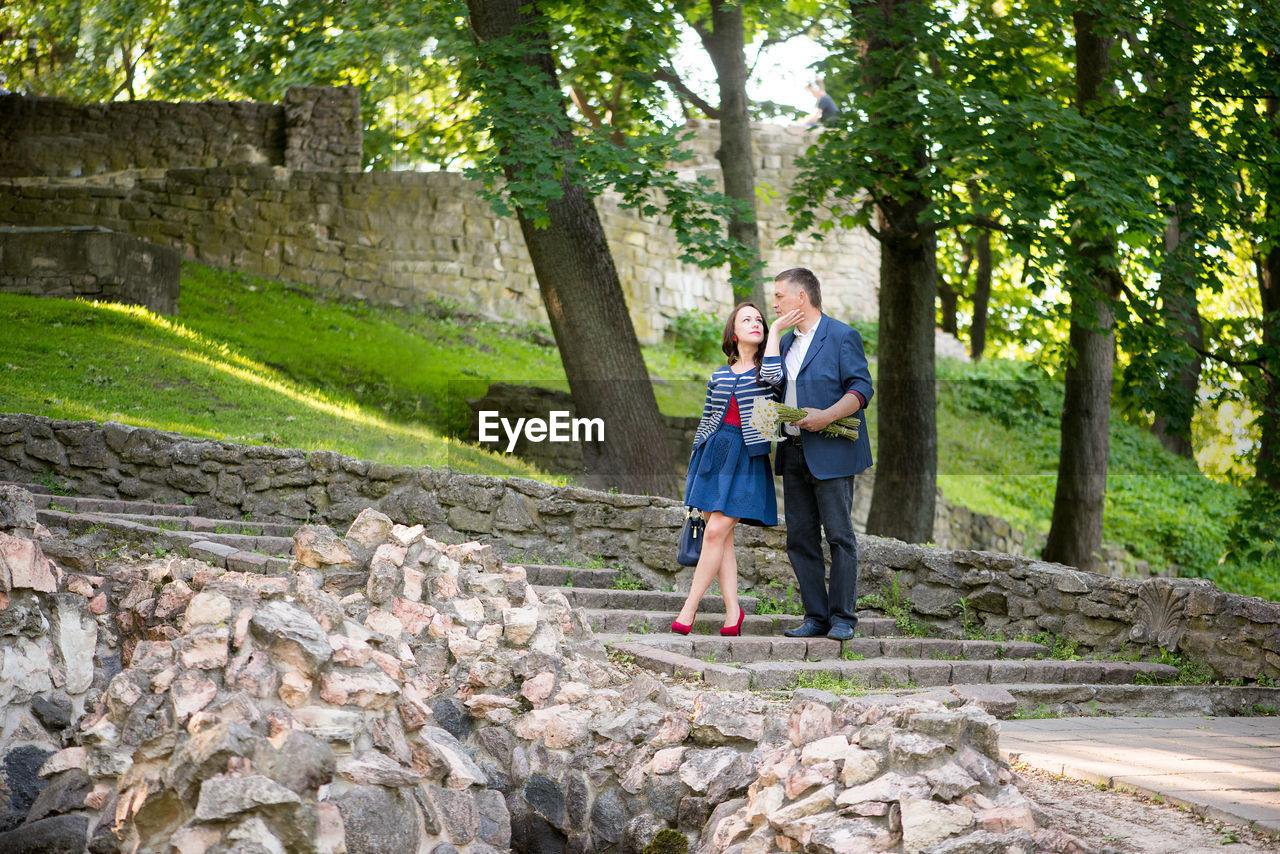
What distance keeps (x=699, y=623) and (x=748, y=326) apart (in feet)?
4.90

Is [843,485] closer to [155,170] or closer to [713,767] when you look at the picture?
[713,767]

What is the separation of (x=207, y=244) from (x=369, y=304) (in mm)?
2156

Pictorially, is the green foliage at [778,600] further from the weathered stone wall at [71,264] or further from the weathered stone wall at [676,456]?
the weathered stone wall at [71,264]

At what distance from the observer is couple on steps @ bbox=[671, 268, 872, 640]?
5.16 m

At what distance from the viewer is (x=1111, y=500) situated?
15375mm

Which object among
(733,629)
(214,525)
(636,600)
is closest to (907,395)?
(636,600)

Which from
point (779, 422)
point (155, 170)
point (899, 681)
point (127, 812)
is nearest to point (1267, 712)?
point (899, 681)

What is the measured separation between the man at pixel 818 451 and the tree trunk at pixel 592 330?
8.77 feet

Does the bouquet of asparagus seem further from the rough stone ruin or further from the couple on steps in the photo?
the rough stone ruin

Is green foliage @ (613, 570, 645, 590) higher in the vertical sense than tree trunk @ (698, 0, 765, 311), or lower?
lower

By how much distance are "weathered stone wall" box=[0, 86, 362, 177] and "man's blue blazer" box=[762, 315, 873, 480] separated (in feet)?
39.8

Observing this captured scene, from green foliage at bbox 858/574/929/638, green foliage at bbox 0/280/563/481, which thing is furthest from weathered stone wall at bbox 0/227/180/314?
green foliage at bbox 858/574/929/638

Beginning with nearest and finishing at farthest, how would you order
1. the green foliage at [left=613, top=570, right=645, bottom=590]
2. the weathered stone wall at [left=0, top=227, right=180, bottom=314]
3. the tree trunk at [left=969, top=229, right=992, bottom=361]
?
the green foliage at [left=613, top=570, right=645, bottom=590] < the weathered stone wall at [left=0, top=227, right=180, bottom=314] < the tree trunk at [left=969, top=229, right=992, bottom=361]

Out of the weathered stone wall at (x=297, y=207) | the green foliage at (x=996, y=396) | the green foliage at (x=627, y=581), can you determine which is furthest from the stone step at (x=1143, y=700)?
the green foliage at (x=996, y=396)
